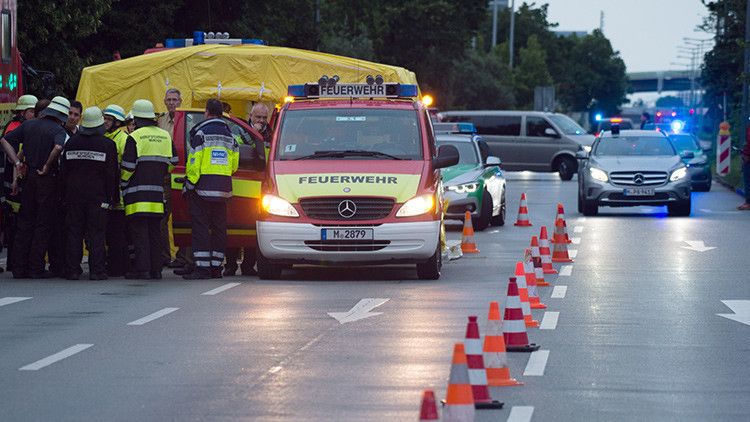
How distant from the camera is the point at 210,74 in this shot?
931 inches

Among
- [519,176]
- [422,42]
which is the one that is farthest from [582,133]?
[422,42]

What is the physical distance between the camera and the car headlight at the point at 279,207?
58.1 ft

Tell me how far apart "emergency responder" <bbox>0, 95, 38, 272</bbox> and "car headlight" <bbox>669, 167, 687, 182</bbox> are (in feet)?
46.2

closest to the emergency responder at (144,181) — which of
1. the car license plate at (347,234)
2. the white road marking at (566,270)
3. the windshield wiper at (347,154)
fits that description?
the windshield wiper at (347,154)

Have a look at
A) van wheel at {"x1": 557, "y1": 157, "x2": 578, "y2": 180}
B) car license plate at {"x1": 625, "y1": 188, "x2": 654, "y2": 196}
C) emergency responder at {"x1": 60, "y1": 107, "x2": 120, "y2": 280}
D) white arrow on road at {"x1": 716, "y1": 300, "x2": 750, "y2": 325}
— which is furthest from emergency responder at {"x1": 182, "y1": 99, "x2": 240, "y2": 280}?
van wheel at {"x1": 557, "y1": 157, "x2": 578, "y2": 180}

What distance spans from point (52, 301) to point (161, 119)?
4.65 metres

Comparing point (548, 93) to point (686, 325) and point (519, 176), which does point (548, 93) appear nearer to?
point (519, 176)

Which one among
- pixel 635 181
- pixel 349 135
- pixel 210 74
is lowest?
pixel 635 181

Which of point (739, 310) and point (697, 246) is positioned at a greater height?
point (739, 310)

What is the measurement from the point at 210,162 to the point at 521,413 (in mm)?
9132

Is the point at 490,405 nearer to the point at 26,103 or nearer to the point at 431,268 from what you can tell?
the point at 431,268

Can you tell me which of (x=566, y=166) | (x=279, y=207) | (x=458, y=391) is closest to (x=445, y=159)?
(x=279, y=207)

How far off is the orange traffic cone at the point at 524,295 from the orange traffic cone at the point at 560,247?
22.6 ft

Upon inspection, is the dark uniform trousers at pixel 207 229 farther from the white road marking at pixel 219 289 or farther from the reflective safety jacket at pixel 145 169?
the white road marking at pixel 219 289
